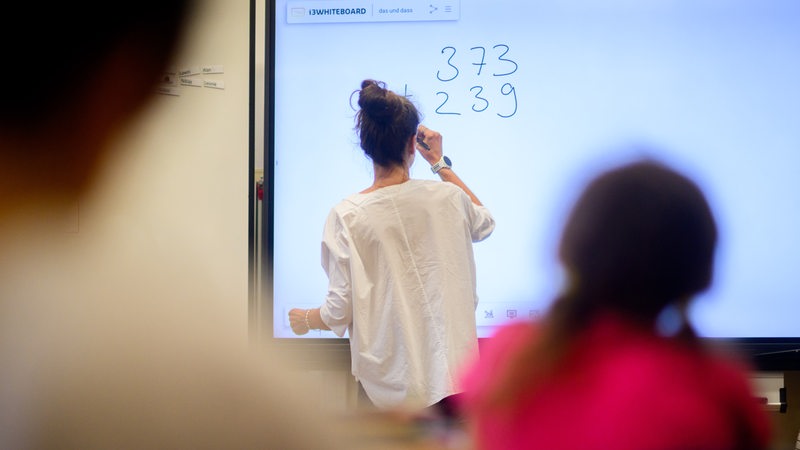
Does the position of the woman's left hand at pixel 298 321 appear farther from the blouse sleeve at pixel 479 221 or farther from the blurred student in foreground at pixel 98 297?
the blurred student in foreground at pixel 98 297

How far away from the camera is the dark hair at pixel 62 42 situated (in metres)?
0.26

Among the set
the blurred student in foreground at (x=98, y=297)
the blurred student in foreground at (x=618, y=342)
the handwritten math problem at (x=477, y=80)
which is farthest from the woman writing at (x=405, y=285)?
the blurred student in foreground at (x=98, y=297)

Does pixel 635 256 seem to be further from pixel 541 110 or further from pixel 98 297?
pixel 541 110

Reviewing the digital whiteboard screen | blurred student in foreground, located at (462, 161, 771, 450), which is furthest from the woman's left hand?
blurred student in foreground, located at (462, 161, 771, 450)

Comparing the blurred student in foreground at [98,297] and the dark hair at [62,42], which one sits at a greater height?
the dark hair at [62,42]

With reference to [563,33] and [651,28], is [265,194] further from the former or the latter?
[651,28]

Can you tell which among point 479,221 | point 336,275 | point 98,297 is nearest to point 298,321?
point 336,275

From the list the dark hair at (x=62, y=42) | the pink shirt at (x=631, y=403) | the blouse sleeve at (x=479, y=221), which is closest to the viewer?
the dark hair at (x=62, y=42)

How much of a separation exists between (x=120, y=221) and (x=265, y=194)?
1.64 meters

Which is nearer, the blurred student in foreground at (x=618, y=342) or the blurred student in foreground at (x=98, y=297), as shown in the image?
the blurred student in foreground at (x=98, y=297)

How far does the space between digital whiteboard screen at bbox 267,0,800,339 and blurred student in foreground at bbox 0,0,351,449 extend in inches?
63.9

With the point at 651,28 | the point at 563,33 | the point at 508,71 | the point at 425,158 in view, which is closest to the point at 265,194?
the point at 425,158

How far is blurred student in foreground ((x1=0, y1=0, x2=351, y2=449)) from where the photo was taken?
27cm

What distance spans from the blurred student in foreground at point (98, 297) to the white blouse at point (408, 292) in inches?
58.7
